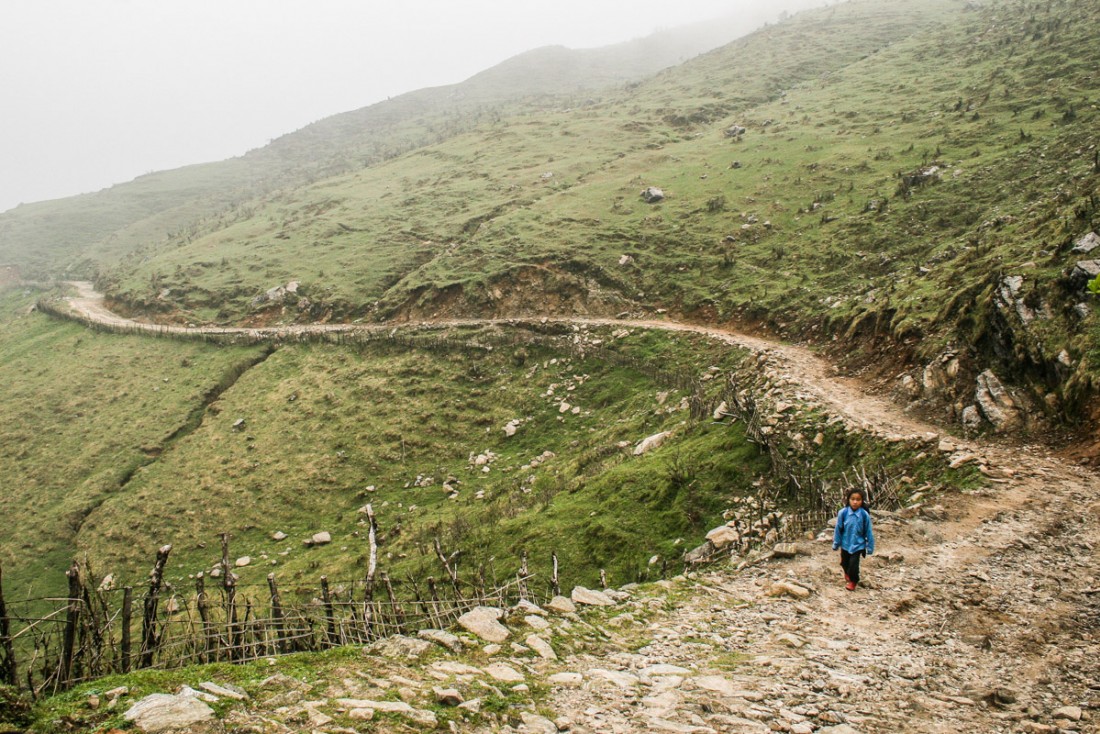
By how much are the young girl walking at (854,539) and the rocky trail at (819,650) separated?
312mm

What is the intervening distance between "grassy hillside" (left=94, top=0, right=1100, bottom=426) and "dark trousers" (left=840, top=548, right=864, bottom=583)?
8019 millimetres

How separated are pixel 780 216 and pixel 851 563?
126ft

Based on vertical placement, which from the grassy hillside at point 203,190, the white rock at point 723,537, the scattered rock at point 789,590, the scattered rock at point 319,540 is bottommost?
the scattered rock at point 319,540

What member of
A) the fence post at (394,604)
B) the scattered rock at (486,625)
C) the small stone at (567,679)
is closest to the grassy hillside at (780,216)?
the small stone at (567,679)

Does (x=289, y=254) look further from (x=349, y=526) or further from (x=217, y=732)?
(x=217, y=732)

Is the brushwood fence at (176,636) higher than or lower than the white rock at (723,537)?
higher

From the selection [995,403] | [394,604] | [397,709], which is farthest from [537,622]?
[995,403]

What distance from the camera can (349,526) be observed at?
26469 mm

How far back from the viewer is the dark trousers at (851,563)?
916 cm

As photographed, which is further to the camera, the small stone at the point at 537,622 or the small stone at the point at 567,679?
the small stone at the point at 537,622

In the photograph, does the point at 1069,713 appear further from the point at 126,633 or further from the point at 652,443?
the point at 652,443

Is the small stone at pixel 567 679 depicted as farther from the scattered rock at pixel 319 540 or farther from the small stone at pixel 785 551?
the scattered rock at pixel 319 540

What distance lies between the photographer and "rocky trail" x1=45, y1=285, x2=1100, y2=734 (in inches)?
219

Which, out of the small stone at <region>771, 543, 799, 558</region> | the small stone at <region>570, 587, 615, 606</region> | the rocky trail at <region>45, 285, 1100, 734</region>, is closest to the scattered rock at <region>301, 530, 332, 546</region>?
the small stone at <region>570, 587, 615, 606</region>
